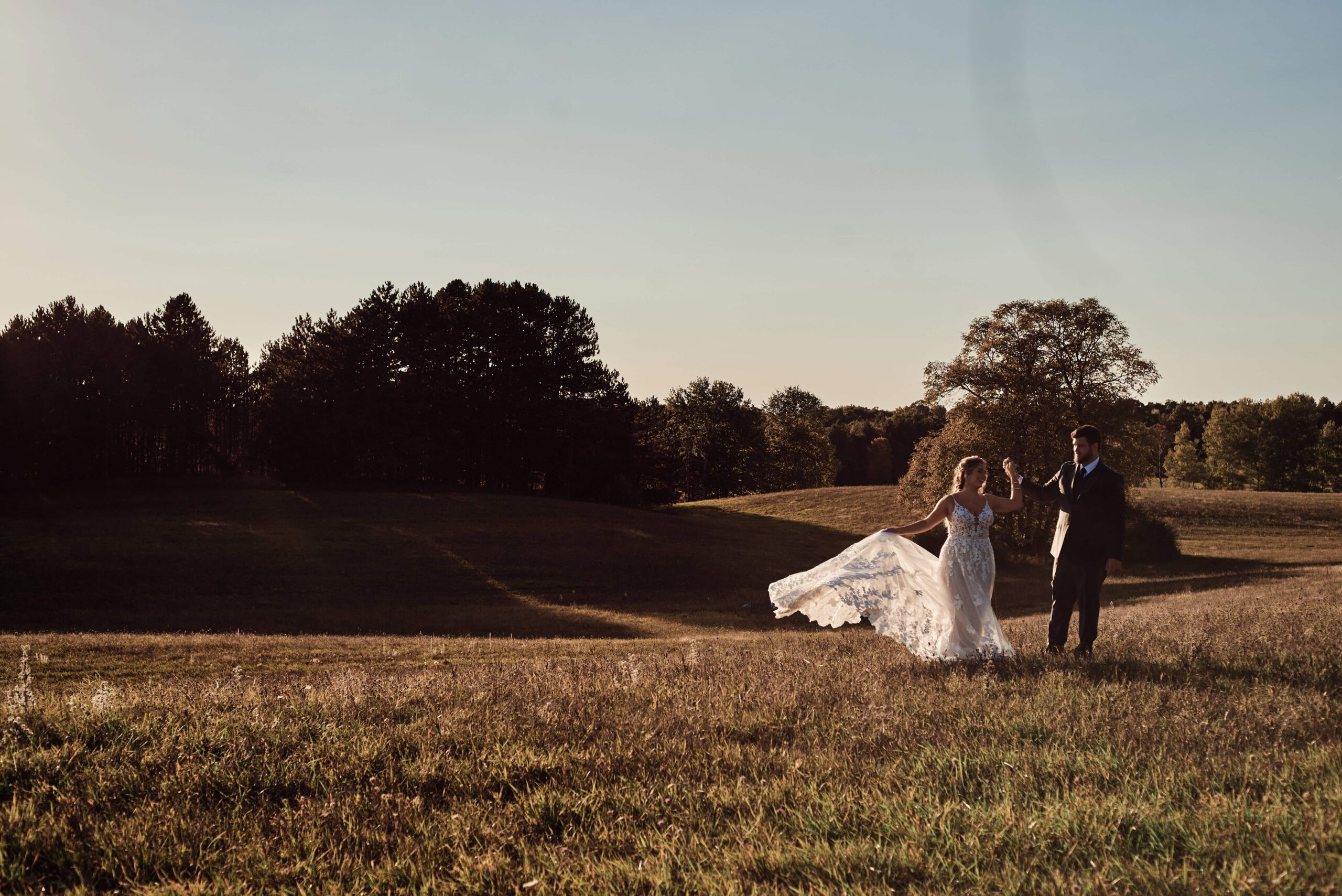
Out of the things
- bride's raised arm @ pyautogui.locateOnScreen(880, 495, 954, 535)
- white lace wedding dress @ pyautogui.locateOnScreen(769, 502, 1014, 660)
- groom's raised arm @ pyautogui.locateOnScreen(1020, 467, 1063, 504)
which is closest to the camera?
white lace wedding dress @ pyautogui.locateOnScreen(769, 502, 1014, 660)

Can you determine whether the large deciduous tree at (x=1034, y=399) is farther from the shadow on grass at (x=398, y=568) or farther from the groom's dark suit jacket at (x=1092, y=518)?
the groom's dark suit jacket at (x=1092, y=518)

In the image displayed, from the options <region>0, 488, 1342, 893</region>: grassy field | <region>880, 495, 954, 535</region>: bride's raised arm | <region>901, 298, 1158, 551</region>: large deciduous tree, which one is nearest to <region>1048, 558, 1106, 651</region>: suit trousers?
<region>0, 488, 1342, 893</region>: grassy field

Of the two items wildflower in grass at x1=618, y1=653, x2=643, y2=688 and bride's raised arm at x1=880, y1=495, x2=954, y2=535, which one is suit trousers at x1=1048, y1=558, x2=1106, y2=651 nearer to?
bride's raised arm at x1=880, y1=495, x2=954, y2=535

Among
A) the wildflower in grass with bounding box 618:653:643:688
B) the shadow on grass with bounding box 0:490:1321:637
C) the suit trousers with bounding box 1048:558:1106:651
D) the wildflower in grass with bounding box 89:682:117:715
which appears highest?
the suit trousers with bounding box 1048:558:1106:651

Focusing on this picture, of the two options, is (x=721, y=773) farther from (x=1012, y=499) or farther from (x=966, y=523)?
(x=1012, y=499)

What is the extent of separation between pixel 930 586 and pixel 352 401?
55.9 m

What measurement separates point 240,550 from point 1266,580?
43.0 meters

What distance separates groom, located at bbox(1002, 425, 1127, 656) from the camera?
10.2 metres

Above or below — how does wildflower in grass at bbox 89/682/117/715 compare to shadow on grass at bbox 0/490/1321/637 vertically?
above

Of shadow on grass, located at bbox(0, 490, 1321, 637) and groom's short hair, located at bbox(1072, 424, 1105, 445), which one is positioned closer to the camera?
groom's short hair, located at bbox(1072, 424, 1105, 445)

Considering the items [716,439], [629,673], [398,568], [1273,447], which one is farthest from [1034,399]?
[1273,447]

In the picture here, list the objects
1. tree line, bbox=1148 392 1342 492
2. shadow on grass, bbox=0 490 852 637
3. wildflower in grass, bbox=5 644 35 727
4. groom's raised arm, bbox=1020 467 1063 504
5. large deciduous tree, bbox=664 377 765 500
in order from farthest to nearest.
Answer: large deciduous tree, bbox=664 377 765 500 < tree line, bbox=1148 392 1342 492 < shadow on grass, bbox=0 490 852 637 < groom's raised arm, bbox=1020 467 1063 504 < wildflower in grass, bbox=5 644 35 727

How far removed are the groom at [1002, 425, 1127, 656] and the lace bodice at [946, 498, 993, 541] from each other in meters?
0.76

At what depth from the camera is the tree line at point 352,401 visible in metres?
57.4
